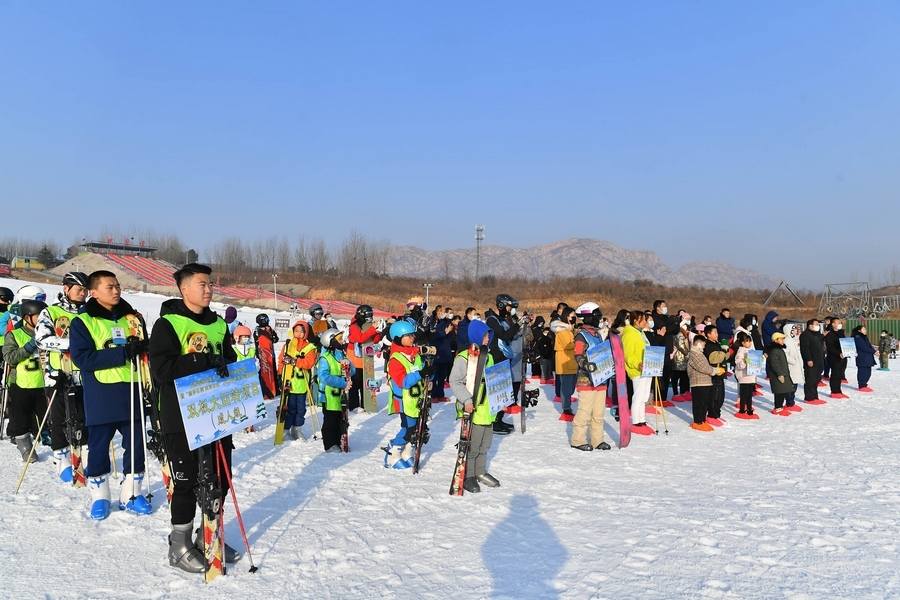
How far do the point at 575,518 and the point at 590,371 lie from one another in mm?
2985

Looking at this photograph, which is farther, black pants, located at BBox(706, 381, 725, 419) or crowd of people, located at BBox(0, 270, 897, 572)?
black pants, located at BBox(706, 381, 725, 419)

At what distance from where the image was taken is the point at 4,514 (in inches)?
213

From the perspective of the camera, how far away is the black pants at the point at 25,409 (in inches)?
277

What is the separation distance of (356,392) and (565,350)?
4325 millimetres

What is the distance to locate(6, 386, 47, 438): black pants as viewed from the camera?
704cm

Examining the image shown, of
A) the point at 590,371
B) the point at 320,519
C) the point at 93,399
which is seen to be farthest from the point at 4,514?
the point at 590,371

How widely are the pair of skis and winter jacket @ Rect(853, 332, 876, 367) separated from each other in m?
13.3

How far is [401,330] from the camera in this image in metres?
7.48

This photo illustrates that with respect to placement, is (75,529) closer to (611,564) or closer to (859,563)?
(611,564)

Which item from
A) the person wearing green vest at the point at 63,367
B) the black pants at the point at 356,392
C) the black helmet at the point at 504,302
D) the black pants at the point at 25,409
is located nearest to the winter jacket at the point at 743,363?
the black helmet at the point at 504,302

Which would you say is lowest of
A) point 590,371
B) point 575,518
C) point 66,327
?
point 575,518

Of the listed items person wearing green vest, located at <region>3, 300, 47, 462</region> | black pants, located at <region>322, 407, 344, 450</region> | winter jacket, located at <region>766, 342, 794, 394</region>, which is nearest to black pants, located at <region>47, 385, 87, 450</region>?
person wearing green vest, located at <region>3, 300, 47, 462</region>

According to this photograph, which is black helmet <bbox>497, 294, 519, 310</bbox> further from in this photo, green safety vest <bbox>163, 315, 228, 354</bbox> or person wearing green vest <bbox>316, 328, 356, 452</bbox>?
green safety vest <bbox>163, 315, 228, 354</bbox>

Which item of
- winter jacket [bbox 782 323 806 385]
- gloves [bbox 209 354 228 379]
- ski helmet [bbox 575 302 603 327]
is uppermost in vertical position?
ski helmet [bbox 575 302 603 327]
